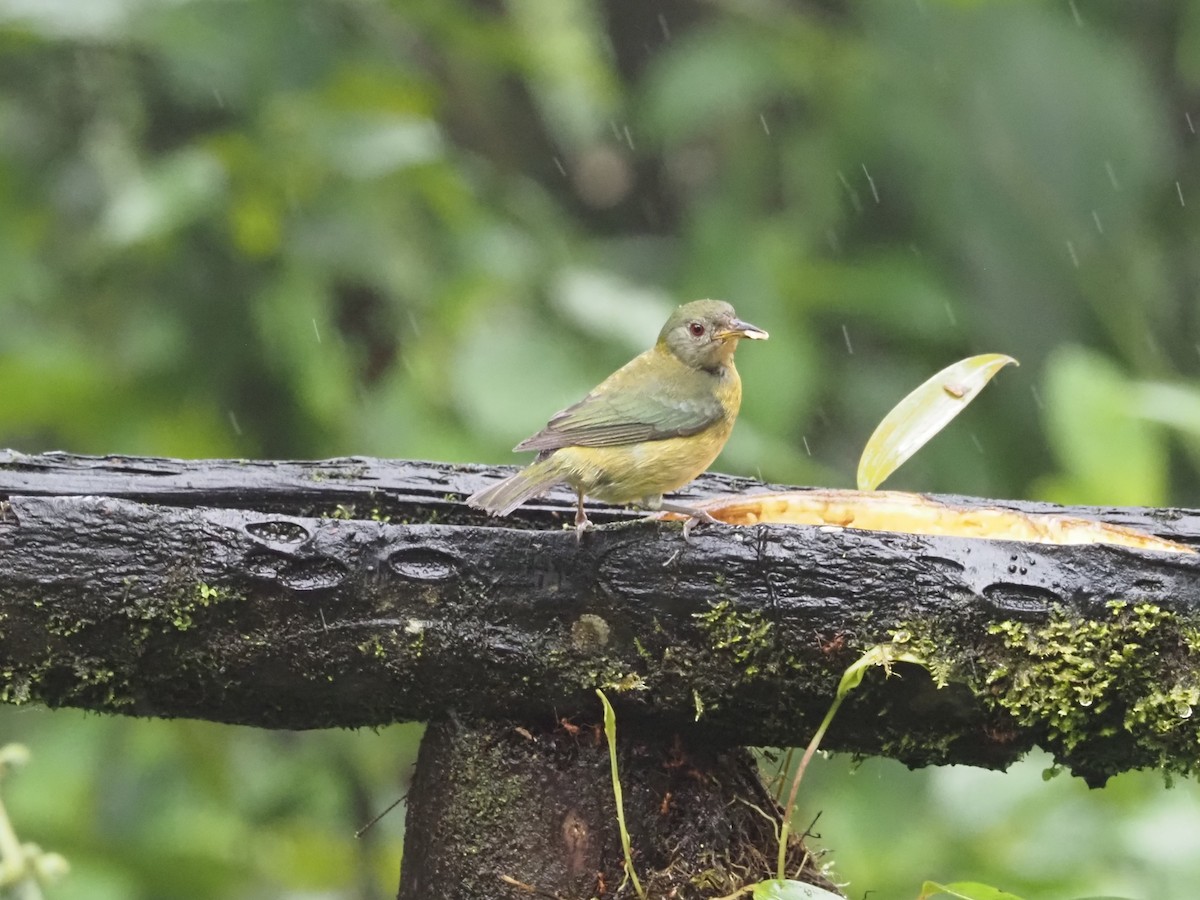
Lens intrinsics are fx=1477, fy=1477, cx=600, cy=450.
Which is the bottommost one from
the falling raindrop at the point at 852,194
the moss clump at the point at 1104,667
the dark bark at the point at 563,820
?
the dark bark at the point at 563,820

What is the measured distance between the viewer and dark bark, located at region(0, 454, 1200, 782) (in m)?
2.22

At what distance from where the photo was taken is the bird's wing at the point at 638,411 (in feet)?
9.81

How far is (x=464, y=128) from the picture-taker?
25.1 ft

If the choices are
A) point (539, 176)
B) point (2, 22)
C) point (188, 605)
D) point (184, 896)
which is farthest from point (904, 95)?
point (188, 605)

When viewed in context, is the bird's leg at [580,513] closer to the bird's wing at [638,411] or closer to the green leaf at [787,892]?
the bird's wing at [638,411]

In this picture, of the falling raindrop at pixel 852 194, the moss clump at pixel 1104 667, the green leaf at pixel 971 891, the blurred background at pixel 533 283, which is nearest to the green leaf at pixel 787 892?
the green leaf at pixel 971 891

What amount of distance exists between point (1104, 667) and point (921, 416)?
31.2 inches

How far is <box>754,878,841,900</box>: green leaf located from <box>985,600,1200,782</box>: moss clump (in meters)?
0.40

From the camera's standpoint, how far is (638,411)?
3.11 metres

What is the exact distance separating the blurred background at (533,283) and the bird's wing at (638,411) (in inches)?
48.1

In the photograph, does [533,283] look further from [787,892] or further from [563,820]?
[787,892]

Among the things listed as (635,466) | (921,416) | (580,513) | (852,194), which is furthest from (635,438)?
(852,194)

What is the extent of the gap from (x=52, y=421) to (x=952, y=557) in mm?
3413

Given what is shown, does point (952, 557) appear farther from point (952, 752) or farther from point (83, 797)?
point (83, 797)
